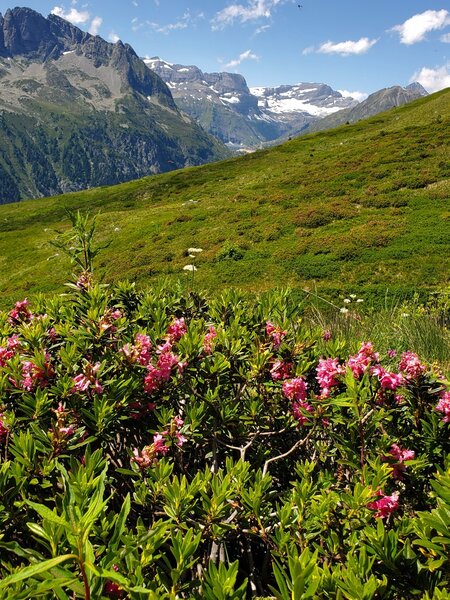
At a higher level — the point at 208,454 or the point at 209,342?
the point at 209,342

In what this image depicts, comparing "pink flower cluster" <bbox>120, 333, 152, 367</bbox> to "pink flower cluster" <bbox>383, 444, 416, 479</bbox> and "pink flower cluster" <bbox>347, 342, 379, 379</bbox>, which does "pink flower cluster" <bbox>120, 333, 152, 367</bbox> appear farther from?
"pink flower cluster" <bbox>383, 444, 416, 479</bbox>

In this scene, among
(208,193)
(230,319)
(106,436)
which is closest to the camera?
(106,436)

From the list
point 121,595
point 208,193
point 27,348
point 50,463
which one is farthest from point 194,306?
point 208,193

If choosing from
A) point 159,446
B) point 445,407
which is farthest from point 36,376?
point 445,407

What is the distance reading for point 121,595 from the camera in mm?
1656

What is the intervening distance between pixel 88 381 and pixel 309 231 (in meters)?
24.2

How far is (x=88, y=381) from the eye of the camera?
283 centimetres

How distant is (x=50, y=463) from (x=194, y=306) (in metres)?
2.58

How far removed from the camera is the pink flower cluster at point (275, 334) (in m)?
3.61

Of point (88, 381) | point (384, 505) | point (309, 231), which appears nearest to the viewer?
point (384, 505)

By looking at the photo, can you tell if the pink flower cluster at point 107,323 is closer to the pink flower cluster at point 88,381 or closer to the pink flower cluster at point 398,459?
the pink flower cluster at point 88,381

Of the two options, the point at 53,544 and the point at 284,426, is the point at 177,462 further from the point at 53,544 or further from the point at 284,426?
the point at 53,544

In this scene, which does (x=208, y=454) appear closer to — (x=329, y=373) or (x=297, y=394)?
(x=297, y=394)

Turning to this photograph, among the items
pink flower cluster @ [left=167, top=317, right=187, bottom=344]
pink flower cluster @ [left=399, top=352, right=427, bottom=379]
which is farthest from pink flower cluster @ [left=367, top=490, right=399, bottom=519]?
pink flower cluster @ [left=167, top=317, right=187, bottom=344]
